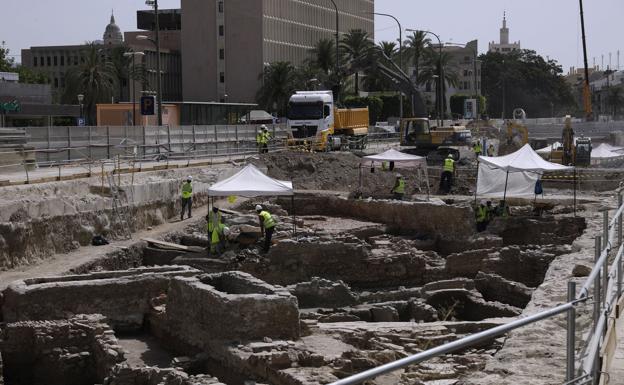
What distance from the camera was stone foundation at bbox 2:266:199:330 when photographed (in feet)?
58.4

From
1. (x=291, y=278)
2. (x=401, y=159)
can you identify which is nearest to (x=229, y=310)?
(x=291, y=278)

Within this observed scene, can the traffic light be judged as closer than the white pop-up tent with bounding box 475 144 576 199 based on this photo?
No

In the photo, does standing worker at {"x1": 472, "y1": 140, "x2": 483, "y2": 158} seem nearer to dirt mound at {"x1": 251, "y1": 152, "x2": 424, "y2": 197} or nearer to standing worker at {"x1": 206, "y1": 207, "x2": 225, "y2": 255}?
dirt mound at {"x1": 251, "y1": 152, "x2": 424, "y2": 197}

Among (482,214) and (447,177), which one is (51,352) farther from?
(447,177)

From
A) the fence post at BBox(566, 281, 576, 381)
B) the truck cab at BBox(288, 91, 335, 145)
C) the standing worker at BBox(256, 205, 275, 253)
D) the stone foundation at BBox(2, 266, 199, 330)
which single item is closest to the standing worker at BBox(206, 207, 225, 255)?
the standing worker at BBox(256, 205, 275, 253)

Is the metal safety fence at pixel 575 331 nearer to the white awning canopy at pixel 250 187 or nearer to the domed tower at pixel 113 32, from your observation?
the white awning canopy at pixel 250 187

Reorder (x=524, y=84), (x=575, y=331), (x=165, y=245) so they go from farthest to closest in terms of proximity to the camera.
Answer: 1. (x=524, y=84)
2. (x=165, y=245)
3. (x=575, y=331)

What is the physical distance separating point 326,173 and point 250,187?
50.0 ft

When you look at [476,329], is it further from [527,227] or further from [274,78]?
[274,78]

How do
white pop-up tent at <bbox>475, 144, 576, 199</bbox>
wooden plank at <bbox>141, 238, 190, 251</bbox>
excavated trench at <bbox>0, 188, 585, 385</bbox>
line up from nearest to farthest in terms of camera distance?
excavated trench at <bbox>0, 188, 585, 385</bbox>
wooden plank at <bbox>141, 238, 190, 251</bbox>
white pop-up tent at <bbox>475, 144, 576, 199</bbox>

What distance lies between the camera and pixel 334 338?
1492cm

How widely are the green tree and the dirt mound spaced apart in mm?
82660

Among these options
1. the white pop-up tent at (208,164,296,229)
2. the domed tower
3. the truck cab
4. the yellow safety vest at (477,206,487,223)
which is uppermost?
the domed tower

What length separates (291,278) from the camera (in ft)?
83.1
